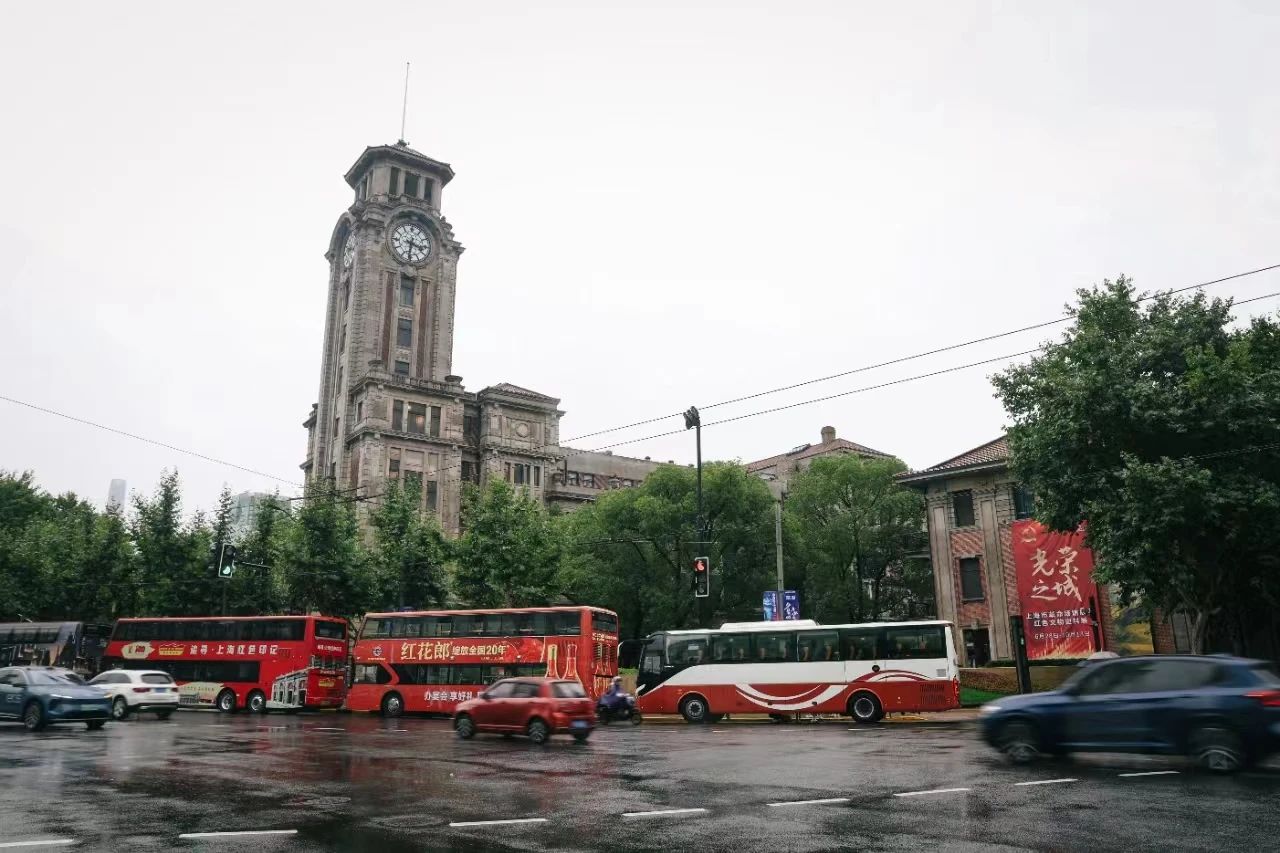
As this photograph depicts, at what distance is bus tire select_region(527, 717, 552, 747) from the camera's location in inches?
755

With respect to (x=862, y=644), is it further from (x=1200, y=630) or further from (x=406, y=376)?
(x=406, y=376)

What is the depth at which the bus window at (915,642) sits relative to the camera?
85.5 feet

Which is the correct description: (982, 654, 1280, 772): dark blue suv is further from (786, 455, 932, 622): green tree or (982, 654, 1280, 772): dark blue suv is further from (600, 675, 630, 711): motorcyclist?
(786, 455, 932, 622): green tree

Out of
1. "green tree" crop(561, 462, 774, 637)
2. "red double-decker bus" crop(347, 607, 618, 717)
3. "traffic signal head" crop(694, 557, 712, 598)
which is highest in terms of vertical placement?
"green tree" crop(561, 462, 774, 637)

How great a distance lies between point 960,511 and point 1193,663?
2896 cm

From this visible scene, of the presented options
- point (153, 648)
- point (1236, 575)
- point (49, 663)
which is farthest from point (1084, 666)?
point (49, 663)

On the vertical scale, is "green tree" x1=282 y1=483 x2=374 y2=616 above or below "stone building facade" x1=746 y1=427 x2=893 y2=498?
Answer: below

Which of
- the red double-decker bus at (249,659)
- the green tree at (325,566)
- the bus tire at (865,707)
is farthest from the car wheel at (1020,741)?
the green tree at (325,566)

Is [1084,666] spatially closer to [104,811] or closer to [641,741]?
[641,741]

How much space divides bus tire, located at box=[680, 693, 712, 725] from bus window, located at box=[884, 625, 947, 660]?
6.02 meters

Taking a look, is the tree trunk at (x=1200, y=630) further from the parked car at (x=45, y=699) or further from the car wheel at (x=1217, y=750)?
the parked car at (x=45, y=699)

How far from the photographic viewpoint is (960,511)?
133 ft

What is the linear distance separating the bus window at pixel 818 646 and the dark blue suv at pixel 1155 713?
13451mm

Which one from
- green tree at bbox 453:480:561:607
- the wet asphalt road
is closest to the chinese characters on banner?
green tree at bbox 453:480:561:607
